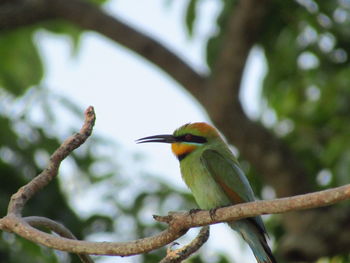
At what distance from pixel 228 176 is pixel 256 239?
32cm

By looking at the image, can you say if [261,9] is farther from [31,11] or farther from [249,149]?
[31,11]

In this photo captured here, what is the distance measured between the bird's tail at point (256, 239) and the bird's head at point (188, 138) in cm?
45

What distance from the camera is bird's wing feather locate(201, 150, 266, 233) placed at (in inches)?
116

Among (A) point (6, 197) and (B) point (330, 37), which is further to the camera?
(B) point (330, 37)

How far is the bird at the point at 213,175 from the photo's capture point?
9.25 ft

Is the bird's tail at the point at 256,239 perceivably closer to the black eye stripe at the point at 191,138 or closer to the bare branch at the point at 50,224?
the black eye stripe at the point at 191,138

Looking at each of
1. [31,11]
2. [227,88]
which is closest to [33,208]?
[227,88]

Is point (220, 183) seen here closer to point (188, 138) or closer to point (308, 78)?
point (188, 138)

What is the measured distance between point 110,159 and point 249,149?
779mm

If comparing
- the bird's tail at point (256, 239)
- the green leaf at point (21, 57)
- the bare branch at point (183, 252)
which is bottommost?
the bare branch at point (183, 252)

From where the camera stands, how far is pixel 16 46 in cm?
510

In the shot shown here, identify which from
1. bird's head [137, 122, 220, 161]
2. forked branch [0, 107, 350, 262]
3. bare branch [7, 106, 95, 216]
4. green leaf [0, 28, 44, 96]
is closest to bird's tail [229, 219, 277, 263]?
bird's head [137, 122, 220, 161]

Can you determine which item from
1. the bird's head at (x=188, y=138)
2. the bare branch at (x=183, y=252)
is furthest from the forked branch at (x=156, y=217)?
the bird's head at (x=188, y=138)

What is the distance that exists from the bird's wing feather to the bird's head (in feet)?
0.45
